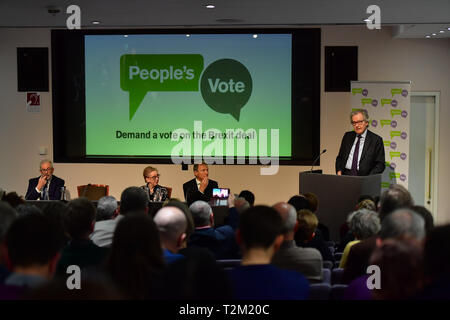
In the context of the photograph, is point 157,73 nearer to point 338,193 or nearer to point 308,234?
point 338,193

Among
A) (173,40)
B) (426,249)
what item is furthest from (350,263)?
(173,40)

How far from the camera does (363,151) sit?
23.3 ft

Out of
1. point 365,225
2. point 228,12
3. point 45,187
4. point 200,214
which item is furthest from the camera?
point 45,187

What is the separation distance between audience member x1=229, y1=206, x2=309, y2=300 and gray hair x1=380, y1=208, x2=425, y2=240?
0.54m

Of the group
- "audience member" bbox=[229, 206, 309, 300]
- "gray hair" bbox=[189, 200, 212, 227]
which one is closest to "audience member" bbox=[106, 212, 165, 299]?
"audience member" bbox=[229, 206, 309, 300]

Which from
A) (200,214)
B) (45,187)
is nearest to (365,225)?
(200,214)

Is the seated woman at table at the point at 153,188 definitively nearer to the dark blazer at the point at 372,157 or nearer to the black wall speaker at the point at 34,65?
the dark blazer at the point at 372,157

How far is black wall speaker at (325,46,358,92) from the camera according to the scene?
30.2 ft

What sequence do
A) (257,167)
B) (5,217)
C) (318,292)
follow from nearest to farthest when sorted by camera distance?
(318,292) → (5,217) → (257,167)

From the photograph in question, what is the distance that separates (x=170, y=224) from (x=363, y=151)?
4302 mm

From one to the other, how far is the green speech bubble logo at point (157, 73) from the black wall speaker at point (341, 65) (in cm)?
202

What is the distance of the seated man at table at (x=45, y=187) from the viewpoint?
7.74 m

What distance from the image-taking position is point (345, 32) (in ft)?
30.4

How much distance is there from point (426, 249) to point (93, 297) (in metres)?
1.41
